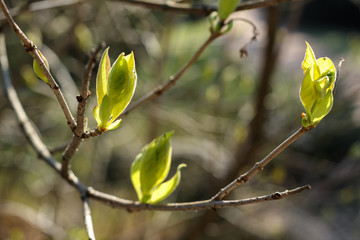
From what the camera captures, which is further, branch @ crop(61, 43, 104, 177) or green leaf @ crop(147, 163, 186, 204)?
green leaf @ crop(147, 163, 186, 204)

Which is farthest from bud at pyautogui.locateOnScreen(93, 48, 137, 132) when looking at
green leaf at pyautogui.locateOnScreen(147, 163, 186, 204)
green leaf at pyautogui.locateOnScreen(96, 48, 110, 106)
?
green leaf at pyautogui.locateOnScreen(147, 163, 186, 204)

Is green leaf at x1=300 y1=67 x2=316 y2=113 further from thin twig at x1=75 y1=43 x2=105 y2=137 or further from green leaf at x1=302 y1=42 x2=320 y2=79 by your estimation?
thin twig at x1=75 y1=43 x2=105 y2=137

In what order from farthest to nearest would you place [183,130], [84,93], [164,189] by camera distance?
[183,130] < [164,189] < [84,93]

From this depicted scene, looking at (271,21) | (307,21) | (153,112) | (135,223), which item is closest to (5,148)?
(135,223)

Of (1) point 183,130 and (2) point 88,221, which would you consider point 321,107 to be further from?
(1) point 183,130

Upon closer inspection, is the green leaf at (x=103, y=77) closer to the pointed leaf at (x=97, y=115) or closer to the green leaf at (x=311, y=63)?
the pointed leaf at (x=97, y=115)

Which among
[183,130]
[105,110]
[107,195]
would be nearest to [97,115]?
[105,110]
